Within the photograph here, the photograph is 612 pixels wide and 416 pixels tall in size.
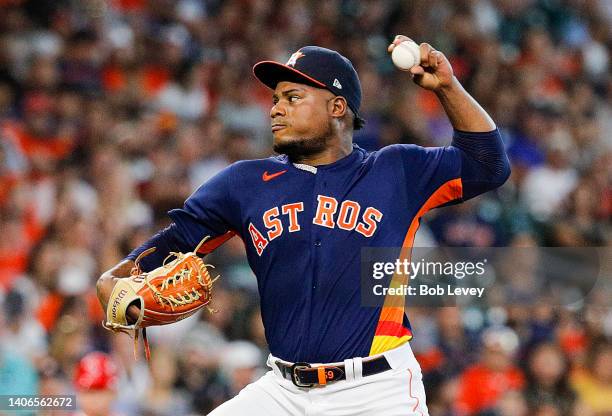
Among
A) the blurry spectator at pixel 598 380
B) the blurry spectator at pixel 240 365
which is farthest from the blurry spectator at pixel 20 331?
the blurry spectator at pixel 598 380

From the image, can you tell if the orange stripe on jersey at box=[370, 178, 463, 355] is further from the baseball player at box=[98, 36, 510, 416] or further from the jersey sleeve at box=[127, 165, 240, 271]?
the jersey sleeve at box=[127, 165, 240, 271]

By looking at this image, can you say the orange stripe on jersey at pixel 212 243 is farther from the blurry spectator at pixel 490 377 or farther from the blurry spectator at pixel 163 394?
the blurry spectator at pixel 490 377

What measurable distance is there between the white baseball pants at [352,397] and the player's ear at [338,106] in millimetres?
958

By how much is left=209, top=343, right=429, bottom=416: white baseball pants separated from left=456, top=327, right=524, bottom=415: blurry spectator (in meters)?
3.40

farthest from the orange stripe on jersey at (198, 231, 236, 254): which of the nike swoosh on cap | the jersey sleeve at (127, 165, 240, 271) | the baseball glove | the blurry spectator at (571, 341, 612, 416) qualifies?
the blurry spectator at (571, 341, 612, 416)

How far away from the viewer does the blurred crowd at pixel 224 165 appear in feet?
22.5

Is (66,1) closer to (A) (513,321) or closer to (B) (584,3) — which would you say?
(A) (513,321)

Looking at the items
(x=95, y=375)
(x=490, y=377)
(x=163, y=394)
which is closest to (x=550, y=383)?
(x=490, y=377)

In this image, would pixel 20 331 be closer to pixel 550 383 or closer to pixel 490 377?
pixel 490 377

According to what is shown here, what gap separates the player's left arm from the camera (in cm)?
381

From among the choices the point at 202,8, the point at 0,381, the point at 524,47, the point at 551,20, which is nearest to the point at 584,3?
the point at 551,20

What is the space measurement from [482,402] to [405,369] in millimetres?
3504

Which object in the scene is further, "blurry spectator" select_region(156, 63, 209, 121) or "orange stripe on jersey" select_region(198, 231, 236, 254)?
"blurry spectator" select_region(156, 63, 209, 121)

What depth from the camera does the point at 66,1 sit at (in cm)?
910
